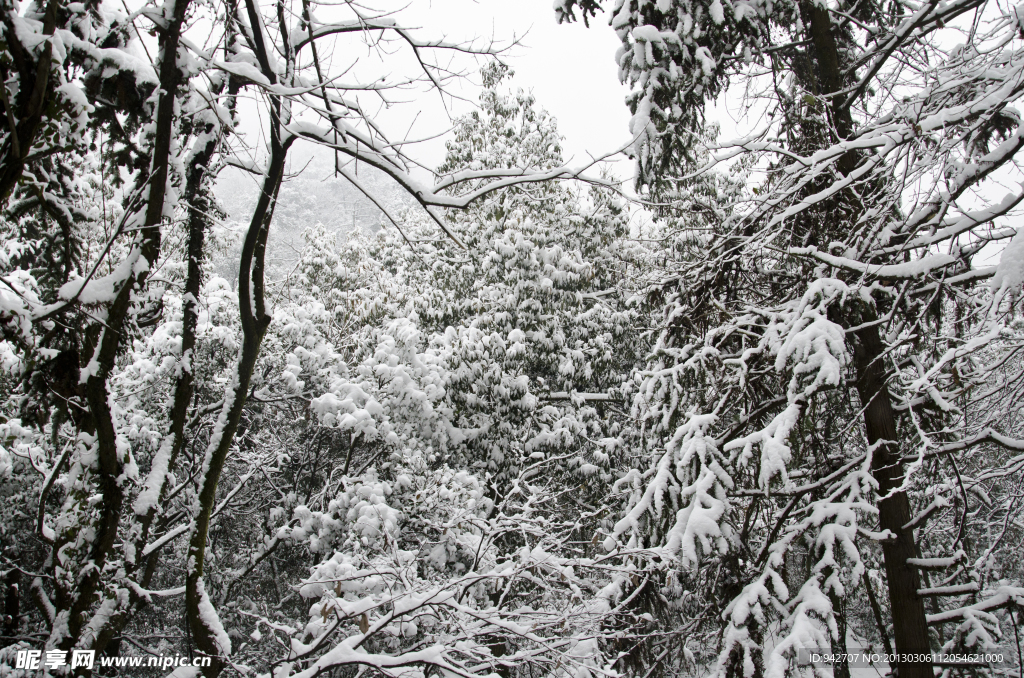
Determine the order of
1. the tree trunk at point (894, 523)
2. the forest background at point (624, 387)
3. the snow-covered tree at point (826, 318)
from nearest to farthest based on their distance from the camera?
the forest background at point (624, 387) → the snow-covered tree at point (826, 318) → the tree trunk at point (894, 523)

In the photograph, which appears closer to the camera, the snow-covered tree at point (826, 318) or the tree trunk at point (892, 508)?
the snow-covered tree at point (826, 318)

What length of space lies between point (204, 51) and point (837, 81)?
199 inches

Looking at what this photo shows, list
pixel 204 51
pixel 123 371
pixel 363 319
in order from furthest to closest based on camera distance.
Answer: pixel 363 319 < pixel 123 371 < pixel 204 51

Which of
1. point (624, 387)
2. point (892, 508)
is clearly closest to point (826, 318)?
point (892, 508)

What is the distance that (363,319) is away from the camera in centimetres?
1034

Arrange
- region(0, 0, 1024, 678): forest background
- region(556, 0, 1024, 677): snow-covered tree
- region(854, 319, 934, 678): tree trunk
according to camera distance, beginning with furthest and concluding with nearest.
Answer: region(854, 319, 934, 678): tree trunk
region(556, 0, 1024, 677): snow-covered tree
region(0, 0, 1024, 678): forest background

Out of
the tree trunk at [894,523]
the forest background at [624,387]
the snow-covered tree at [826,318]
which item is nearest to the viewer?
the forest background at [624,387]

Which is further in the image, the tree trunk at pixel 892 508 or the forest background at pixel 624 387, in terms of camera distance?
the tree trunk at pixel 892 508

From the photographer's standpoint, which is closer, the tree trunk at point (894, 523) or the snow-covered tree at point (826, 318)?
the snow-covered tree at point (826, 318)

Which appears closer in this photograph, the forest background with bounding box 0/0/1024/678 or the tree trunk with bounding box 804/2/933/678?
the forest background with bounding box 0/0/1024/678

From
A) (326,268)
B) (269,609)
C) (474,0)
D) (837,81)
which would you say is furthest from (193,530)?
(326,268)

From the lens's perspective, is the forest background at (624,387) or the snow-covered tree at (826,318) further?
the snow-covered tree at (826,318)

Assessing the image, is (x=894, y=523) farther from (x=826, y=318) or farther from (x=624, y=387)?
(x=624, y=387)

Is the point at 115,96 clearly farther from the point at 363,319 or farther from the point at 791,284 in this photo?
the point at 363,319
